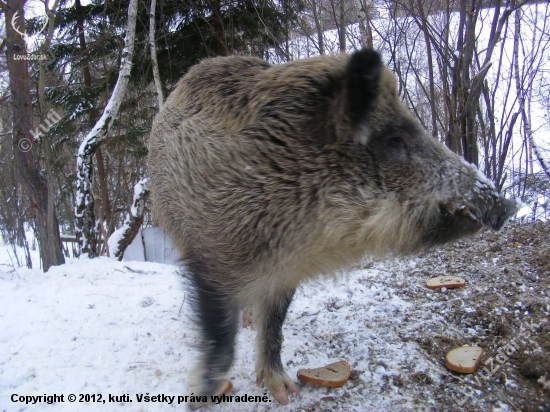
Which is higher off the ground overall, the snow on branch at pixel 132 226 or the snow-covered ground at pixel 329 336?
the snow on branch at pixel 132 226

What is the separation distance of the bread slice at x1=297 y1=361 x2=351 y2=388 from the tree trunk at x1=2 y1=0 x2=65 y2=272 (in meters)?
4.61

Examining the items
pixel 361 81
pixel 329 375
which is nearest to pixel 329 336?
pixel 329 375

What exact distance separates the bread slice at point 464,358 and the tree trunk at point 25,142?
5.33 meters

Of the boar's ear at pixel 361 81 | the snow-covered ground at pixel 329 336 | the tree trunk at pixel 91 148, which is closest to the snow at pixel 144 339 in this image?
the snow-covered ground at pixel 329 336

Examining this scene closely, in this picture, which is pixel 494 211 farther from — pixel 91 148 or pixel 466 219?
pixel 91 148

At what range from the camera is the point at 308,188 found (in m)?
1.66

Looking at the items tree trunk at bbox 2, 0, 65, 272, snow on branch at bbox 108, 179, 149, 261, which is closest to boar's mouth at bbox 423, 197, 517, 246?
snow on branch at bbox 108, 179, 149, 261

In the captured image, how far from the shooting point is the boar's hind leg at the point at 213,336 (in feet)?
6.01

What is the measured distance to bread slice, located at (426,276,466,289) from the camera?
130 inches

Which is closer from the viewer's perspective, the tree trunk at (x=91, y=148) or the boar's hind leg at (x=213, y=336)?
the boar's hind leg at (x=213, y=336)

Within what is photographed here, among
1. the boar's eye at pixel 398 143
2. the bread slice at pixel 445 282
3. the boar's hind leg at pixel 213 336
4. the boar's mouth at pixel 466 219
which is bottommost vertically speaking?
the bread slice at pixel 445 282

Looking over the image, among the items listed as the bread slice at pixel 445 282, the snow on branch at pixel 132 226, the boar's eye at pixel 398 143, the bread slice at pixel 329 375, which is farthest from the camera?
the snow on branch at pixel 132 226

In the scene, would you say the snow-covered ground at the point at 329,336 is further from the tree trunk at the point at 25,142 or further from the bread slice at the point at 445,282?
the tree trunk at the point at 25,142

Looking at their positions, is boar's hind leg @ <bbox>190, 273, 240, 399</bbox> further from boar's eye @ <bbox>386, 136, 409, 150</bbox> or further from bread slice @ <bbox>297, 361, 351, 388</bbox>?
boar's eye @ <bbox>386, 136, 409, 150</bbox>
